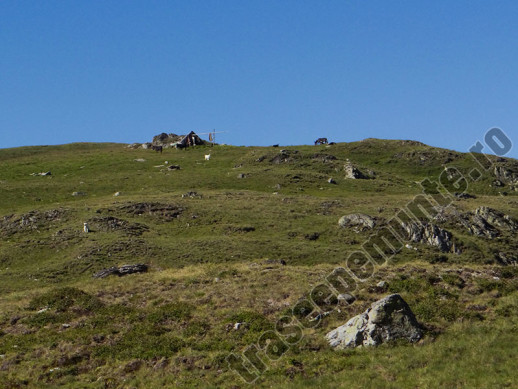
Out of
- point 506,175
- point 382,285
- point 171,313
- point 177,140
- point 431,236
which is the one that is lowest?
point 506,175

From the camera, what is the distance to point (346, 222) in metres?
68.4

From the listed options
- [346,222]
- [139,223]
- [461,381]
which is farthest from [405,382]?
[139,223]

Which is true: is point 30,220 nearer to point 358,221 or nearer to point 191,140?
point 358,221

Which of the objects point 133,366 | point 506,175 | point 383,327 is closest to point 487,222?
point 383,327

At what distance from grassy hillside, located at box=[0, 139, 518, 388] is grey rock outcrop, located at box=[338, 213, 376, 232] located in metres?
1.68

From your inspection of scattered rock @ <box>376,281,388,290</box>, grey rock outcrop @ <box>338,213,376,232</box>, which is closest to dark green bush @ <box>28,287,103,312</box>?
scattered rock @ <box>376,281,388,290</box>

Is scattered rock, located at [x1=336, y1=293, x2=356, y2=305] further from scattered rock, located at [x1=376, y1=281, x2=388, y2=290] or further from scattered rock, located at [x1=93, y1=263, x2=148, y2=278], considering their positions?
scattered rock, located at [x1=93, y1=263, x2=148, y2=278]

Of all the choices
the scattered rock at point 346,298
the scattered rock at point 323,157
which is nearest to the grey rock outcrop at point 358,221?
the scattered rock at point 346,298

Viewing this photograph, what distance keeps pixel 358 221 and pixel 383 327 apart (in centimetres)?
4118

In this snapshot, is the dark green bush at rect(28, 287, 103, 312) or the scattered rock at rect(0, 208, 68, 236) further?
the scattered rock at rect(0, 208, 68, 236)

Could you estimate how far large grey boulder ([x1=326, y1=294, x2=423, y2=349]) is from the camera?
27.3 m

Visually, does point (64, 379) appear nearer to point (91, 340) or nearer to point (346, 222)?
point (91, 340)

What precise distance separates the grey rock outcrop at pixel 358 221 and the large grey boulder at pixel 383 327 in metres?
39.0

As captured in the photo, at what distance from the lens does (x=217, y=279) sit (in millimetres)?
40562
